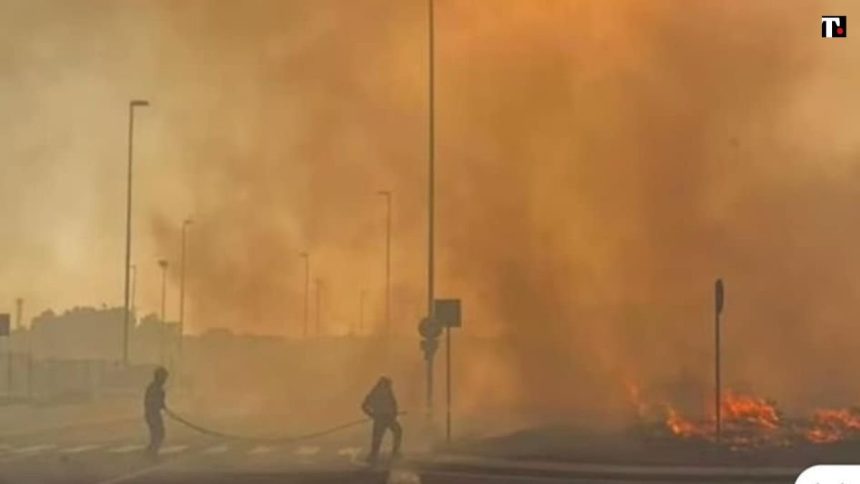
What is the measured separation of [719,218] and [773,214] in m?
0.57

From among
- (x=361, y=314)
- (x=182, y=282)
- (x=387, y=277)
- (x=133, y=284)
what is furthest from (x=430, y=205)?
(x=133, y=284)

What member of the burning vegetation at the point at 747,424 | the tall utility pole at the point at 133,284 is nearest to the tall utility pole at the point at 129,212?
the tall utility pole at the point at 133,284

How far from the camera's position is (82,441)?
6.16m

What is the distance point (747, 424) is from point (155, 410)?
3.79m

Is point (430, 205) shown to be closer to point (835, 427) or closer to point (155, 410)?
point (155, 410)

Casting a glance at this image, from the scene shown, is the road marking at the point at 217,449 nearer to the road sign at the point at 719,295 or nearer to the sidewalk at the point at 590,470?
the sidewalk at the point at 590,470

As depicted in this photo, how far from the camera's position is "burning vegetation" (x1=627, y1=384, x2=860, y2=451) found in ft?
20.8

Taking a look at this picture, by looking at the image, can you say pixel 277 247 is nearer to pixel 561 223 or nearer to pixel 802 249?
pixel 561 223

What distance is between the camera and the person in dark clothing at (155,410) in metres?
5.89

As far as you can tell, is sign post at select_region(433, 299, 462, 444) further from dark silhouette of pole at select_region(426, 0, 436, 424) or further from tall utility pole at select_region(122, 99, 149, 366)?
tall utility pole at select_region(122, 99, 149, 366)

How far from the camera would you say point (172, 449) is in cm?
591

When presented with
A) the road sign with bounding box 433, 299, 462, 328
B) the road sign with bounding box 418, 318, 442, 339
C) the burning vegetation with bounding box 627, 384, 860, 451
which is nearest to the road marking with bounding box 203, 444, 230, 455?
the road sign with bounding box 418, 318, 442, 339

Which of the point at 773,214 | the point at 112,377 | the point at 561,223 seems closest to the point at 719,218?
the point at 773,214

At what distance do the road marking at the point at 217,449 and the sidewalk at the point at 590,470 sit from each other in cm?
107
